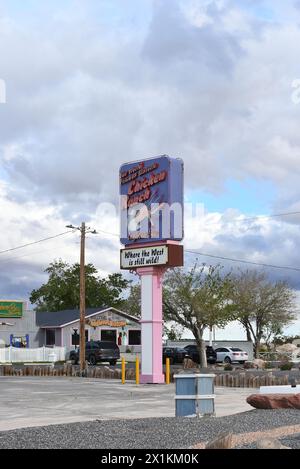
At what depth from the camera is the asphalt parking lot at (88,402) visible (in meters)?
17.6

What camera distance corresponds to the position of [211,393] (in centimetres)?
1580

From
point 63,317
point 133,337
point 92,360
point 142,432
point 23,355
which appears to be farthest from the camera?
point 133,337

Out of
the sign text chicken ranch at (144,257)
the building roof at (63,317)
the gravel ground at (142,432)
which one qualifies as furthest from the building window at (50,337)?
the gravel ground at (142,432)

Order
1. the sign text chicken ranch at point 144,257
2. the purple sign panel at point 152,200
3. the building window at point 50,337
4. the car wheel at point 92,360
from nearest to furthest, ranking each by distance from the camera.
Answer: the sign text chicken ranch at point 144,257, the purple sign panel at point 152,200, the car wheel at point 92,360, the building window at point 50,337

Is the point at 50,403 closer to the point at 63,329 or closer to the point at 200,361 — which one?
the point at 200,361

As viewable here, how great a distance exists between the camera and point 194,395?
15516mm

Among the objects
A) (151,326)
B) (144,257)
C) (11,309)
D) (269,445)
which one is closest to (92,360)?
(11,309)

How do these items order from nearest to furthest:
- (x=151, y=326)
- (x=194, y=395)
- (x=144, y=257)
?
(x=194, y=395) < (x=151, y=326) < (x=144, y=257)

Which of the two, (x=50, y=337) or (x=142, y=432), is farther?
(x=50, y=337)

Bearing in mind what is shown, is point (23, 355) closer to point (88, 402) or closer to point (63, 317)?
point (63, 317)

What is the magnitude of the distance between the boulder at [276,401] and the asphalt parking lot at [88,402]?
1310mm

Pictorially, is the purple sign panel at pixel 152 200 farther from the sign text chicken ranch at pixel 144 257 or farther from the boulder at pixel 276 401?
the boulder at pixel 276 401

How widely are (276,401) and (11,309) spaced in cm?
5365
